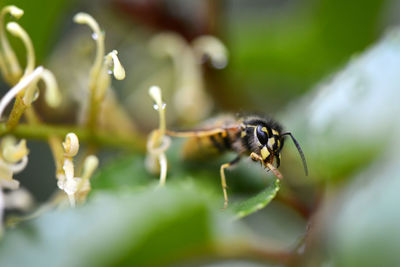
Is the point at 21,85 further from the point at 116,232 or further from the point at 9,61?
the point at 116,232

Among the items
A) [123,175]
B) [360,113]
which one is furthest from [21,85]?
[360,113]

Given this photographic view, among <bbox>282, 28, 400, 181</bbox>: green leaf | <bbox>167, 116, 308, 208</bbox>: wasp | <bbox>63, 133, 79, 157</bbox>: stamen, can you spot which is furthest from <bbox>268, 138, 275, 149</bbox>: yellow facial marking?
<bbox>63, 133, 79, 157</bbox>: stamen

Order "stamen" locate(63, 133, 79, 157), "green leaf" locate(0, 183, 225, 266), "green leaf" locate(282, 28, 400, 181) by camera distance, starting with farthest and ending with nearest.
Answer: "green leaf" locate(282, 28, 400, 181), "stamen" locate(63, 133, 79, 157), "green leaf" locate(0, 183, 225, 266)

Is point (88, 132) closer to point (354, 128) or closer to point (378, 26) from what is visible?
point (354, 128)

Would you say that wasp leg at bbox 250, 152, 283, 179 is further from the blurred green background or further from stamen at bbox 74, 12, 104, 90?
stamen at bbox 74, 12, 104, 90

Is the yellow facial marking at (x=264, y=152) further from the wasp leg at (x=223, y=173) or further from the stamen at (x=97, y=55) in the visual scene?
the stamen at (x=97, y=55)

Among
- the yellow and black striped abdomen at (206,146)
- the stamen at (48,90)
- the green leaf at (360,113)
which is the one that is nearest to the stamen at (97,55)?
the stamen at (48,90)
